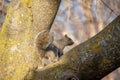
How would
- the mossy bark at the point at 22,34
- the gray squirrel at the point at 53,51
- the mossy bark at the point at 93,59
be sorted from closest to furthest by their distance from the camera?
1. the mossy bark at the point at 93,59
2. the mossy bark at the point at 22,34
3. the gray squirrel at the point at 53,51

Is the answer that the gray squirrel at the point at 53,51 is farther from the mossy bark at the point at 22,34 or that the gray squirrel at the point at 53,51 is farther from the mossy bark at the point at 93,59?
the mossy bark at the point at 93,59

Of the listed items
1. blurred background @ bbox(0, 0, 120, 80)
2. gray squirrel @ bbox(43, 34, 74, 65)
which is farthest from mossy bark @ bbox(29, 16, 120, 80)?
blurred background @ bbox(0, 0, 120, 80)

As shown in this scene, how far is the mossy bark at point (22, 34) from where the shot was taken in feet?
4.56

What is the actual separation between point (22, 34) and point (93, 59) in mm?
470

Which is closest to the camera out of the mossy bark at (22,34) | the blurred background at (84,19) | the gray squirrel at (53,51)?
the mossy bark at (22,34)

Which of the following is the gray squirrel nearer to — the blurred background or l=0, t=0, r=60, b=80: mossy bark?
l=0, t=0, r=60, b=80: mossy bark

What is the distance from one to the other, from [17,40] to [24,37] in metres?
0.04

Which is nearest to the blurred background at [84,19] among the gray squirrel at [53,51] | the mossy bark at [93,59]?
the gray squirrel at [53,51]

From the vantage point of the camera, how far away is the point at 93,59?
3.77ft

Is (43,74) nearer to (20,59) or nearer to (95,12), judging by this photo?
(20,59)

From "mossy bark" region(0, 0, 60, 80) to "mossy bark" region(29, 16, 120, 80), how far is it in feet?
0.59

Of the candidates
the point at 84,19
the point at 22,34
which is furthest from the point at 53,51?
the point at 84,19

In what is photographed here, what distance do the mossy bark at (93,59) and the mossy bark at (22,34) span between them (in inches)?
7.0

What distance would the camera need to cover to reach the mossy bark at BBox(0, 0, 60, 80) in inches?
54.7
